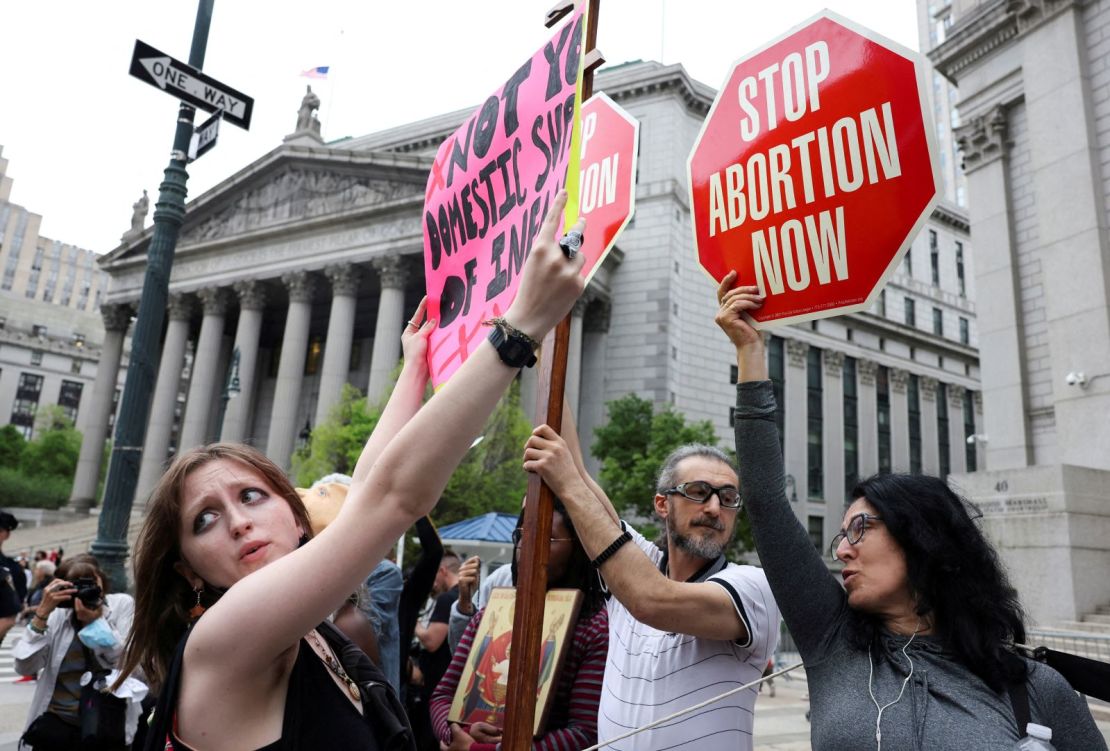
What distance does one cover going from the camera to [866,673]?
2.15 metres

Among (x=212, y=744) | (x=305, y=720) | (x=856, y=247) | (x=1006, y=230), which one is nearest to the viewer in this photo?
(x=212, y=744)

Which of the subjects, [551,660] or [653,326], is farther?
[653,326]

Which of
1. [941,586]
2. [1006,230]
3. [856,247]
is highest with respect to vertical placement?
[1006,230]

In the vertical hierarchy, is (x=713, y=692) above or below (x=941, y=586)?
below

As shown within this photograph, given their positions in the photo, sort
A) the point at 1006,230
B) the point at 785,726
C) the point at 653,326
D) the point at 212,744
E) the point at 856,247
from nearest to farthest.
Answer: the point at 212,744
the point at 856,247
the point at 785,726
the point at 1006,230
the point at 653,326

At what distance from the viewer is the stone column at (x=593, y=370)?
38906mm

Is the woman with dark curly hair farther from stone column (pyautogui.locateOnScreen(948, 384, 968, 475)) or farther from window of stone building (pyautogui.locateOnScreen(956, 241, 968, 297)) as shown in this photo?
window of stone building (pyautogui.locateOnScreen(956, 241, 968, 297))

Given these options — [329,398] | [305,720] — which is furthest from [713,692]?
[329,398]

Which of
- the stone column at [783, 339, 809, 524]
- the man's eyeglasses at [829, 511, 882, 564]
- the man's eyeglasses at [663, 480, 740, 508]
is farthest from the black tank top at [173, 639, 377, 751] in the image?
the stone column at [783, 339, 809, 524]

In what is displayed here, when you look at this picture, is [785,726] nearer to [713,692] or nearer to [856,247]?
[713,692]

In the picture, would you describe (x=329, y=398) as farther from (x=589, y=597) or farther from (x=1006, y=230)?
(x=589, y=597)

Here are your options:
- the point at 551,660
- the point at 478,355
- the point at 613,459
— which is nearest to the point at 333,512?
the point at 551,660

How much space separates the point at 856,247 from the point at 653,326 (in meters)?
36.7

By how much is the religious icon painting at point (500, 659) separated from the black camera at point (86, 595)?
288 centimetres
